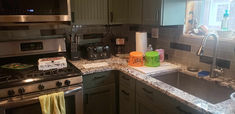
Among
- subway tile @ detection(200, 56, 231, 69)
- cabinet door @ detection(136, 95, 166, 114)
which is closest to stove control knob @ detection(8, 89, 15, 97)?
cabinet door @ detection(136, 95, 166, 114)

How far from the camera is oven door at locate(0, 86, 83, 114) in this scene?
4.97 ft

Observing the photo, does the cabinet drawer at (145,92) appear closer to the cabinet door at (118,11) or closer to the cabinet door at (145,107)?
the cabinet door at (145,107)

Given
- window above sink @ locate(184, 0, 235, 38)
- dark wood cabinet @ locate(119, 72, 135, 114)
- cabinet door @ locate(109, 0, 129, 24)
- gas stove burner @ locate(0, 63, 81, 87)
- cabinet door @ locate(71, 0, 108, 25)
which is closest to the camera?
gas stove burner @ locate(0, 63, 81, 87)

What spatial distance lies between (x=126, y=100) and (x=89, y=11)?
1091 mm

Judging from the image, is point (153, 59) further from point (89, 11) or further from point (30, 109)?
point (30, 109)

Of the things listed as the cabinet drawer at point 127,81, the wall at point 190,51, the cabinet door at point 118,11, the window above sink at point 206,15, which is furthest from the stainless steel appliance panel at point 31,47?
the window above sink at point 206,15

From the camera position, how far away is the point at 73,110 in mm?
1837

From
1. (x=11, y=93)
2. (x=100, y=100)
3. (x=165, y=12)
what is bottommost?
(x=100, y=100)

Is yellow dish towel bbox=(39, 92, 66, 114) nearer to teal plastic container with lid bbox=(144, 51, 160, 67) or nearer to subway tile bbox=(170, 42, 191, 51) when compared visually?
teal plastic container with lid bbox=(144, 51, 160, 67)

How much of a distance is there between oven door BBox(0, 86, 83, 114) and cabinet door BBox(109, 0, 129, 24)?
3.26 feet

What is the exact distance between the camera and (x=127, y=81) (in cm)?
186

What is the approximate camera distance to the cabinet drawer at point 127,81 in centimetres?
177

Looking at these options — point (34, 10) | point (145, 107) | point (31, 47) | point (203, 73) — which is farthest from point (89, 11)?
point (203, 73)

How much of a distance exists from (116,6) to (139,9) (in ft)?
1.14
